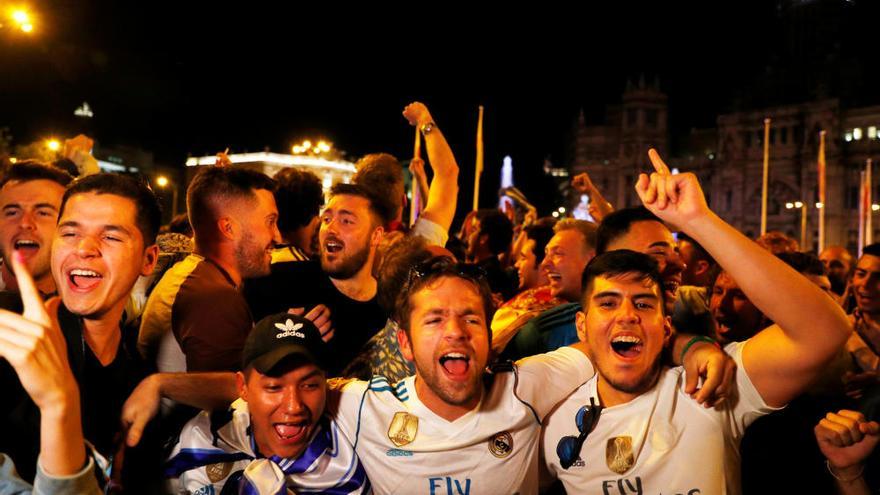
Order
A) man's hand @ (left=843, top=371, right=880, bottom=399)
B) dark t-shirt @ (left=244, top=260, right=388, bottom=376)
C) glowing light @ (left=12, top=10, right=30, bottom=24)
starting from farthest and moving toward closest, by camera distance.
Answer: glowing light @ (left=12, top=10, right=30, bottom=24)
dark t-shirt @ (left=244, top=260, right=388, bottom=376)
man's hand @ (left=843, top=371, right=880, bottom=399)

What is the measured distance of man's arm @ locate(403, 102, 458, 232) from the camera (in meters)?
→ 5.69

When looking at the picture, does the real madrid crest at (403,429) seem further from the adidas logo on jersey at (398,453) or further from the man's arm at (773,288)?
the man's arm at (773,288)

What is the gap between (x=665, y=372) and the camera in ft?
11.6

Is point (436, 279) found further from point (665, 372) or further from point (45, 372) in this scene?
point (45, 372)

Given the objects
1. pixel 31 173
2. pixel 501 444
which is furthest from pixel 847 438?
pixel 31 173

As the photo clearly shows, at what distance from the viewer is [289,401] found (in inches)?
126

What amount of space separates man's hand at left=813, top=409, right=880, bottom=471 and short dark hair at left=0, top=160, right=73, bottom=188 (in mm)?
4523

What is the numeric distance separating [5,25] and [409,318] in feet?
37.5

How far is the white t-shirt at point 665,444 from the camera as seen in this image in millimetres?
3229

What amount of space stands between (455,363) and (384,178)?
Result: 9.86 ft

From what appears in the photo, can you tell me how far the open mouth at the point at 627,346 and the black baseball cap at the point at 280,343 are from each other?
1493 millimetres

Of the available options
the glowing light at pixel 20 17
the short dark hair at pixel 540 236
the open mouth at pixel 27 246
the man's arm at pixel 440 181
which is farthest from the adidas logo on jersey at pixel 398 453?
the glowing light at pixel 20 17

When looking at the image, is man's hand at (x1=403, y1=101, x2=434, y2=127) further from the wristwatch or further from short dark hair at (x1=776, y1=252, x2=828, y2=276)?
short dark hair at (x1=776, y1=252, x2=828, y2=276)

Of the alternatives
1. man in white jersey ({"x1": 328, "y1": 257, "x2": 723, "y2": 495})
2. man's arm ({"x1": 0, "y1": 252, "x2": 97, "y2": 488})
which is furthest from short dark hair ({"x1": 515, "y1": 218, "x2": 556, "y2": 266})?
man's arm ({"x1": 0, "y1": 252, "x2": 97, "y2": 488})
